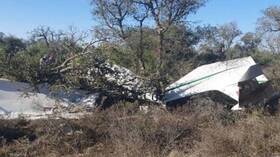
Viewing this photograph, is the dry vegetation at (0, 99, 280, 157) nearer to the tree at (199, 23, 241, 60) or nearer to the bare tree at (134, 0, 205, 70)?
the bare tree at (134, 0, 205, 70)

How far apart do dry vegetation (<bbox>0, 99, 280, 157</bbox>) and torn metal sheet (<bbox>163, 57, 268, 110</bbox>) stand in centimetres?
276

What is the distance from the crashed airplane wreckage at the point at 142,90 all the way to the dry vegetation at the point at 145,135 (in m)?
0.89

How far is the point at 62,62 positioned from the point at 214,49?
29378 millimetres

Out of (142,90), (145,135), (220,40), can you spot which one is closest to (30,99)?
(142,90)

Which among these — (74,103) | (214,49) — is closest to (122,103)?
(74,103)

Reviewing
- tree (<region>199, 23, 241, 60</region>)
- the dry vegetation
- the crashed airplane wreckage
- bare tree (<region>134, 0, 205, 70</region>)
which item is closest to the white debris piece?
the crashed airplane wreckage

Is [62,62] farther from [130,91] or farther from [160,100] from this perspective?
[160,100]

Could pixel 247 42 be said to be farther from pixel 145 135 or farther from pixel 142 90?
pixel 145 135

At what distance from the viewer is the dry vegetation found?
8297 millimetres

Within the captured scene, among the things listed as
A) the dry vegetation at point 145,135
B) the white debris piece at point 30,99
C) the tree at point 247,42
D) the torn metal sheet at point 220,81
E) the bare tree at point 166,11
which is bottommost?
the dry vegetation at point 145,135

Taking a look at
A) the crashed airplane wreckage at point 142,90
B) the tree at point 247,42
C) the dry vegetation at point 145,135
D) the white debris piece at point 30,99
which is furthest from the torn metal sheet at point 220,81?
the tree at point 247,42

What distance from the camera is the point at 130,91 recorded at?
13484 mm

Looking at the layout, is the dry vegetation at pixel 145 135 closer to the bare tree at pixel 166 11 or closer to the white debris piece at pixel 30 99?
the white debris piece at pixel 30 99

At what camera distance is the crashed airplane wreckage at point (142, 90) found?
40.6 ft
